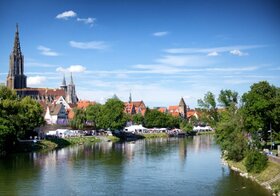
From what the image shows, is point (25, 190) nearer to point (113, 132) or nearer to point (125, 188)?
point (125, 188)

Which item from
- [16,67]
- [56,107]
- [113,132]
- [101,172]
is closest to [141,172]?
[101,172]

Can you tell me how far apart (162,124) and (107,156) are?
64172mm

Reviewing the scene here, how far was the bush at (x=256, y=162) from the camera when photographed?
137ft

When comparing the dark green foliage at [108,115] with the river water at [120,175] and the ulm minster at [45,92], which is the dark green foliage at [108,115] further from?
the river water at [120,175]

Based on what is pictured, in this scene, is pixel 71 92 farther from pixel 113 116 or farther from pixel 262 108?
pixel 262 108

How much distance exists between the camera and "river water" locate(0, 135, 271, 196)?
122 feet

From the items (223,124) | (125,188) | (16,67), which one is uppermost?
(16,67)

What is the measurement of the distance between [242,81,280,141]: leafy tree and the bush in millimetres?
6681

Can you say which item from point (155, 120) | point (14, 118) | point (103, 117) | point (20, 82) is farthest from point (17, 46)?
point (14, 118)

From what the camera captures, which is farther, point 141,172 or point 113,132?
point 113,132

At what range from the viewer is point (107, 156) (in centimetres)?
6206

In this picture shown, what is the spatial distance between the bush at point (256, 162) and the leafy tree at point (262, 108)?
21.9ft

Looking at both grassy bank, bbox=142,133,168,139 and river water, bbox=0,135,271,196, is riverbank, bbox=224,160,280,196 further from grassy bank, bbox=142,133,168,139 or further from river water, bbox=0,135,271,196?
grassy bank, bbox=142,133,168,139

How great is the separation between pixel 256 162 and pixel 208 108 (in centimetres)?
5043
